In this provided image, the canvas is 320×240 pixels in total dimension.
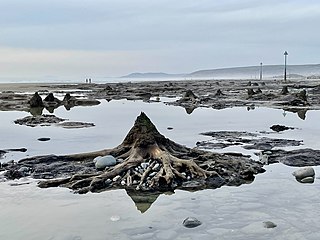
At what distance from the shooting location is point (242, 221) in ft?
28.9

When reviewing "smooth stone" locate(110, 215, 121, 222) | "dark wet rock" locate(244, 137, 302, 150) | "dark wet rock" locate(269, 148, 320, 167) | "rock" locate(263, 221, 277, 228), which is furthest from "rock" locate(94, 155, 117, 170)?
"dark wet rock" locate(244, 137, 302, 150)

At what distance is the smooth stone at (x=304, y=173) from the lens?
12126 millimetres

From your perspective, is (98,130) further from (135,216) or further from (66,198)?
(135,216)

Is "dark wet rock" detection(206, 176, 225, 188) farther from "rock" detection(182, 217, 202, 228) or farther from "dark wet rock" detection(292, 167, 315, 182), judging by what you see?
"rock" detection(182, 217, 202, 228)

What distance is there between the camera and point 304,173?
12.2 metres

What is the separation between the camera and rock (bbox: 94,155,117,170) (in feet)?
42.2

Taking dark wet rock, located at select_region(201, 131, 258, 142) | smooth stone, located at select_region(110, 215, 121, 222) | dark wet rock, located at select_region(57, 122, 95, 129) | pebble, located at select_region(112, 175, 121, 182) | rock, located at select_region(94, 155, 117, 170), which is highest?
rock, located at select_region(94, 155, 117, 170)

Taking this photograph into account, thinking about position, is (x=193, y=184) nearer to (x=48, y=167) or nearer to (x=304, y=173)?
(x=304, y=173)

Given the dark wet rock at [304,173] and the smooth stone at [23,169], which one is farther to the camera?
the smooth stone at [23,169]

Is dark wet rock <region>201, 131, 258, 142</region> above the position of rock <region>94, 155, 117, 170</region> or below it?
below

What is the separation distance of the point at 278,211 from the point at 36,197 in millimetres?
5382

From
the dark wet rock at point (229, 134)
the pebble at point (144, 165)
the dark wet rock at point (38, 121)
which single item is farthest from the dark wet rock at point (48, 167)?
the dark wet rock at point (38, 121)

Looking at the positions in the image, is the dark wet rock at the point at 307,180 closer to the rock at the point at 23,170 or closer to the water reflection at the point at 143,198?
the water reflection at the point at 143,198

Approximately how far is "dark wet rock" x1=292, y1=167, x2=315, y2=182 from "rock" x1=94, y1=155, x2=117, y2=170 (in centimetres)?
489
